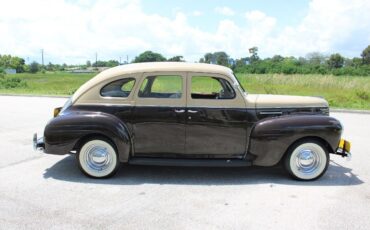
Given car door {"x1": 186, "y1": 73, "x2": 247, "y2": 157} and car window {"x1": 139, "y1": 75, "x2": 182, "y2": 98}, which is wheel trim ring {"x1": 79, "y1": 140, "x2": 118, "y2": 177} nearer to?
car window {"x1": 139, "y1": 75, "x2": 182, "y2": 98}

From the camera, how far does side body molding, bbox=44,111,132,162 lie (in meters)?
5.32

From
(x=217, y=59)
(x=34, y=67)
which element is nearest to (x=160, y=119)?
(x=217, y=59)

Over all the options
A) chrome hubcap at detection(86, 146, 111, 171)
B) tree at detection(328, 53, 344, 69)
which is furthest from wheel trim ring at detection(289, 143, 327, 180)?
tree at detection(328, 53, 344, 69)

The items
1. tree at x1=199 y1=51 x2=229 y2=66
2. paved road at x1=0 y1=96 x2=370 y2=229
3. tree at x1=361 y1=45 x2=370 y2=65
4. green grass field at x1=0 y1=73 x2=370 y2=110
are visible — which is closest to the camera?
paved road at x1=0 y1=96 x2=370 y2=229

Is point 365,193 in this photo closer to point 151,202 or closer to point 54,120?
point 151,202

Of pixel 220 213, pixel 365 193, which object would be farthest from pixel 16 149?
pixel 365 193

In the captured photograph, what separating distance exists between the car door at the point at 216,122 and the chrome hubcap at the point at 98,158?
1.21 m

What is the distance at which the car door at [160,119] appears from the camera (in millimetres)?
5398

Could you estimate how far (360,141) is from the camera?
8461 millimetres

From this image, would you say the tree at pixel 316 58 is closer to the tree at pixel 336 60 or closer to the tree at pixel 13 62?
the tree at pixel 336 60

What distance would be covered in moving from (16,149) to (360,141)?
744 cm

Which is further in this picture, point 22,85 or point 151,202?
point 22,85

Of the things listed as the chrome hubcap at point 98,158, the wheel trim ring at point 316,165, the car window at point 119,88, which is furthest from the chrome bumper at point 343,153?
the chrome hubcap at point 98,158

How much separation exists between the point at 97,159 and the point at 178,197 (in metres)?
1.45
